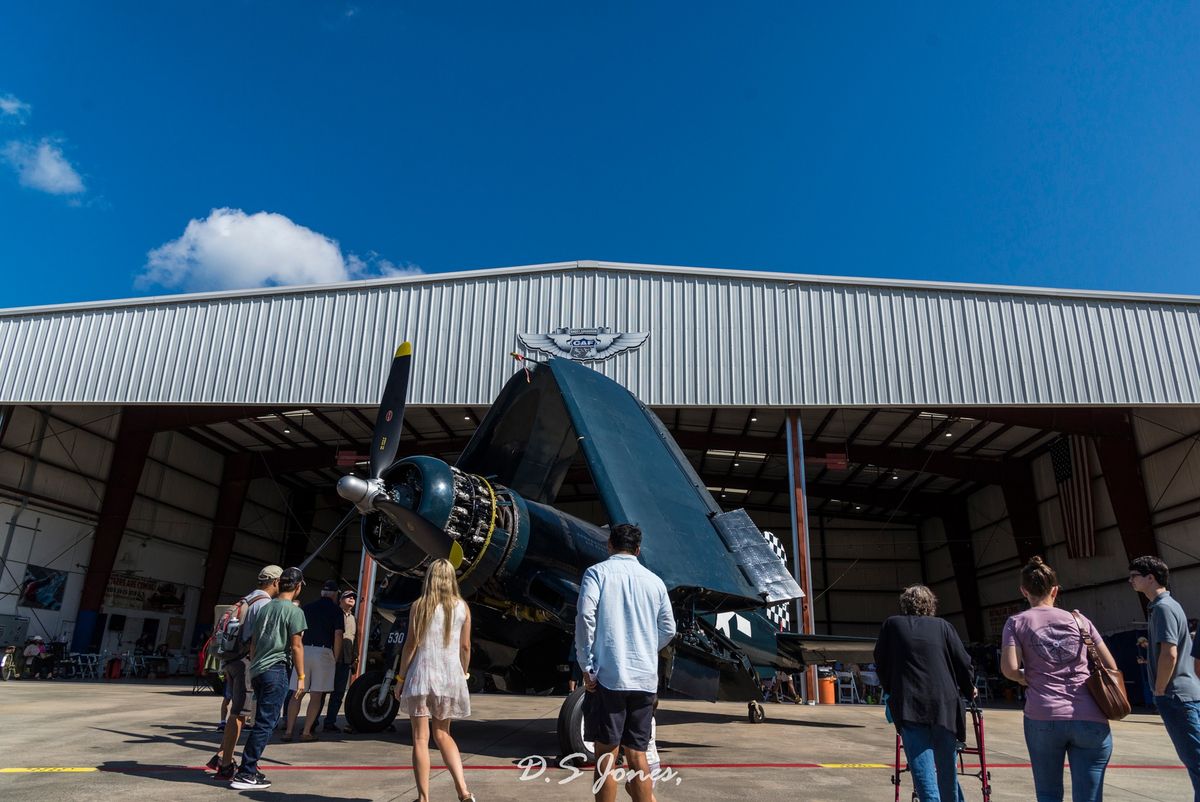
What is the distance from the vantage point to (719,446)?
29031mm

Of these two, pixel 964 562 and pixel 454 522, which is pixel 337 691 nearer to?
pixel 454 522

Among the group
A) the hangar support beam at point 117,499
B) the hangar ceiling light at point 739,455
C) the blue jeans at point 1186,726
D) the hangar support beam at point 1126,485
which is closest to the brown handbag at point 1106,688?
the blue jeans at point 1186,726

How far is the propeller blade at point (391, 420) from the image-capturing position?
7.68 meters

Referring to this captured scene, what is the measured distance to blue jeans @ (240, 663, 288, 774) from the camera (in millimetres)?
5371

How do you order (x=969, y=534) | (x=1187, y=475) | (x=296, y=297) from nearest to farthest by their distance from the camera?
(x=296, y=297)
(x=1187, y=475)
(x=969, y=534)

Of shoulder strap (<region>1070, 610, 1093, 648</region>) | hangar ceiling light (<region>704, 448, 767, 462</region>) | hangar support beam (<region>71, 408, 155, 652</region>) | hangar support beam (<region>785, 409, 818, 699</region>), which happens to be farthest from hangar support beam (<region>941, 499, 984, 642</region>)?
shoulder strap (<region>1070, 610, 1093, 648</region>)

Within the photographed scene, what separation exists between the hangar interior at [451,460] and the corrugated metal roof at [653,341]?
2564 millimetres

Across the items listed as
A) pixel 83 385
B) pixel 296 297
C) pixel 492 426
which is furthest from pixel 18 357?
pixel 492 426

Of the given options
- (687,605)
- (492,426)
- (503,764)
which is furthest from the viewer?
(492,426)

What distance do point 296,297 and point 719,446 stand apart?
1594cm

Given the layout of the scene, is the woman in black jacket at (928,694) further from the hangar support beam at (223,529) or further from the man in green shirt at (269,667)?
the hangar support beam at (223,529)

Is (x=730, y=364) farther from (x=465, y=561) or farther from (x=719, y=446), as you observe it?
(x=465, y=561)

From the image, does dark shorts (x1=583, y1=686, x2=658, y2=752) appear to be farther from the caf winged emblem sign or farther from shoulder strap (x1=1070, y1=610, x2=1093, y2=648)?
the caf winged emblem sign

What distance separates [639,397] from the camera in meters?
19.3
